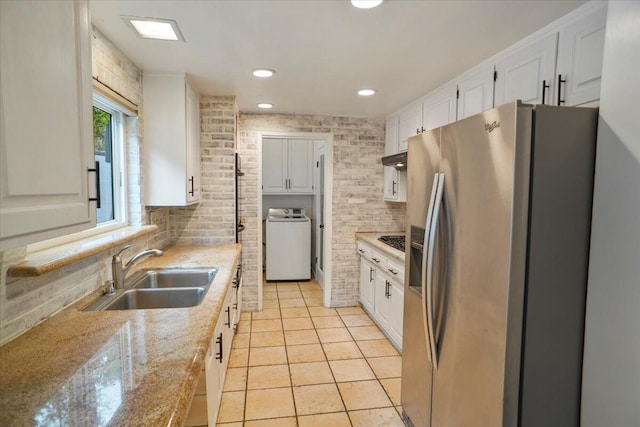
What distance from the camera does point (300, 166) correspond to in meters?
5.32

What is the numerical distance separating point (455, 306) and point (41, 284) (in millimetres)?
1743

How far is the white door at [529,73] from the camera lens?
1.76 meters

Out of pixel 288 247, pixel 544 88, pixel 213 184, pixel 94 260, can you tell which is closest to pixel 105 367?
pixel 94 260

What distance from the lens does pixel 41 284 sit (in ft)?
4.55

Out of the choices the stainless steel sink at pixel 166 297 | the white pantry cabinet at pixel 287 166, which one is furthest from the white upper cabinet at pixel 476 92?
the white pantry cabinet at pixel 287 166

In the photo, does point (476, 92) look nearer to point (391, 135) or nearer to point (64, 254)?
point (391, 135)

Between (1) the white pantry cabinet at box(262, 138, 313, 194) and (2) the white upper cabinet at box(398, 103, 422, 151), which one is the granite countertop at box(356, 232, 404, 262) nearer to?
(2) the white upper cabinet at box(398, 103, 422, 151)

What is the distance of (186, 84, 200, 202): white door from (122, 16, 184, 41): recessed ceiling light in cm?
74

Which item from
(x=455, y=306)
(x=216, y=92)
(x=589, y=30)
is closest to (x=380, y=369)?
(x=455, y=306)

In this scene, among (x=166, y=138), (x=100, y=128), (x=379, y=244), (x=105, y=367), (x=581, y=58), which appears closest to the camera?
(x=105, y=367)

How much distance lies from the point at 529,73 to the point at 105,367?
7.63ft

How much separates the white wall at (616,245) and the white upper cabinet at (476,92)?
96 cm

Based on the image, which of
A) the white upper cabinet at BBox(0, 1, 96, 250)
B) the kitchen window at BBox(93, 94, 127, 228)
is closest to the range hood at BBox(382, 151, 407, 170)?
the kitchen window at BBox(93, 94, 127, 228)

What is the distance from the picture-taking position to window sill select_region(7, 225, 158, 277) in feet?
4.05
